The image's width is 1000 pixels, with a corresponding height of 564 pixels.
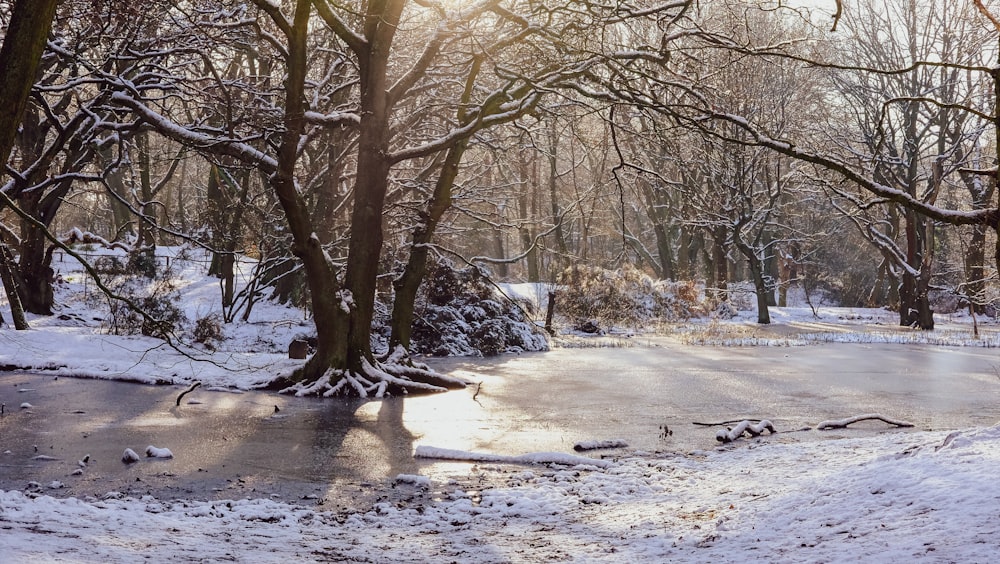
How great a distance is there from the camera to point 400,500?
24.5 feet

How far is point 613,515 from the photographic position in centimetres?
670

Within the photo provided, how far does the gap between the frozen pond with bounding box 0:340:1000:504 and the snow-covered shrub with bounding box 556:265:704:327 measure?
11631 millimetres

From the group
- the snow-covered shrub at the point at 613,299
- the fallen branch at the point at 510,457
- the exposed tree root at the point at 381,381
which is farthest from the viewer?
the snow-covered shrub at the point at 613,299

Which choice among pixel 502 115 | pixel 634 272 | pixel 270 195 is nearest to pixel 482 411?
pixel 502 115

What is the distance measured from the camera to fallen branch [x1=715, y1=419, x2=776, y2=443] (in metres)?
10.1

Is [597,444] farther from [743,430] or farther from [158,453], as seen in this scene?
[158,453]

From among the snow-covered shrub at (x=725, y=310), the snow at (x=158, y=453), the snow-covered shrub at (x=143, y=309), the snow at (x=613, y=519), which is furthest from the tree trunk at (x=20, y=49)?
the snow-covered shrub at (x=725, y=310)

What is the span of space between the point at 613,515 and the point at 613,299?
24.7m

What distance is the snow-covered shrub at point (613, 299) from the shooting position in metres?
30.6

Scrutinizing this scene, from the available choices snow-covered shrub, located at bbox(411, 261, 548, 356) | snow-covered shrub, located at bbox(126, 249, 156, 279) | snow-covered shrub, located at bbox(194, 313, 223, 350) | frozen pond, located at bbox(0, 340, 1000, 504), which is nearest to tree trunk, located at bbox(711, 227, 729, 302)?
snow-covered shrub, located at bbox(411, 261, 548, 356)

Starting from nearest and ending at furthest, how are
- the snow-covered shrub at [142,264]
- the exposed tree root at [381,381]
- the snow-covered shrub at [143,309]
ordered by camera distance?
the exposed tree root at [381,381]
the snow-covered shrub at [143,309]
the snow-covered shrub at [142,264]

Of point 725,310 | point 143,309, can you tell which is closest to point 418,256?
point 143,309

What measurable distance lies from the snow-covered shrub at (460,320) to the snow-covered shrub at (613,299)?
7378mm

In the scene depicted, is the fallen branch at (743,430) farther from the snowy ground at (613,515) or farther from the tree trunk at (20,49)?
the tree trunk at (20,49)
